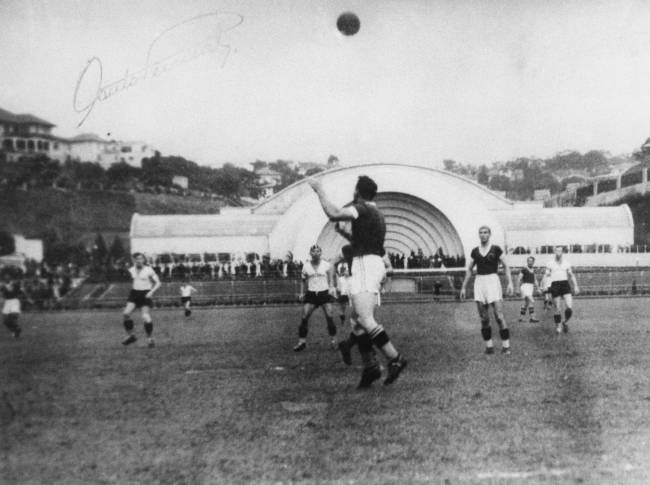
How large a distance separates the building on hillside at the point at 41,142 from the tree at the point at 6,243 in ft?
1.91

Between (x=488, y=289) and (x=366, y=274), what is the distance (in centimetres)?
330

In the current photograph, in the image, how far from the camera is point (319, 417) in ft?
16.9

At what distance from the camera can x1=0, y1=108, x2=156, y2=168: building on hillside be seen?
17.8 ft

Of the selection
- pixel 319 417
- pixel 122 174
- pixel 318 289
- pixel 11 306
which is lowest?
pixel 319 417

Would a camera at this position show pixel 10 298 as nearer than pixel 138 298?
Yes

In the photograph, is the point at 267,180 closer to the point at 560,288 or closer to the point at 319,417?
the point at 560,288

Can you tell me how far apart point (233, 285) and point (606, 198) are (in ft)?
87.4

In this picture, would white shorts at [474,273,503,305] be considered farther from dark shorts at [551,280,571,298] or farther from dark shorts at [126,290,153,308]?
dark shorts at [126,290,153,308]

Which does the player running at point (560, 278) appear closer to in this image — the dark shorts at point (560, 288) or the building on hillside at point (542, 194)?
the dark shorts at point (560, 288)

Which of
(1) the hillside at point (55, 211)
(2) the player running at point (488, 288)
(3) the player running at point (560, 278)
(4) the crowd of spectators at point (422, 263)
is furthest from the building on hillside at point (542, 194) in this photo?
(1) the hillside at point (55, 211)

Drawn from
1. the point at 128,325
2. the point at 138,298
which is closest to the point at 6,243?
the point at 128,325

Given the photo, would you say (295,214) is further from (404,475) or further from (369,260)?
(404,475)

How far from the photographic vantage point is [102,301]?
16.1 m

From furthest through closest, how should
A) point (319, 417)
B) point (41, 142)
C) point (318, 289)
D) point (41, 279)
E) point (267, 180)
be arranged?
point (267, 180) → point (318, 289) → point (41, 142) → point (41, 279) → point (319, 417)
